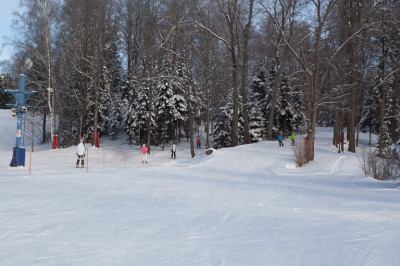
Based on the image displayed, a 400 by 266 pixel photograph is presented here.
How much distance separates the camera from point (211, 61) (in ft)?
103

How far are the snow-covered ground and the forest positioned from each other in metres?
10.5

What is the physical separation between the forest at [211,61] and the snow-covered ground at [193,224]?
10.5 metres

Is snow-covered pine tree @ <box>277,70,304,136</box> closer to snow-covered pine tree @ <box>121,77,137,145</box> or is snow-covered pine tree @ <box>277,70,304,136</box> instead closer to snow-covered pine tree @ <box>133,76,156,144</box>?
snow-covered pine tree @ <box>133,76,156,144</box>

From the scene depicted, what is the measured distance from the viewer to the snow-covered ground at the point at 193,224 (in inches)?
172

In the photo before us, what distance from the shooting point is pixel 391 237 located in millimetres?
5152

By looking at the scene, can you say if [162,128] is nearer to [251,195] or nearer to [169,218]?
[251,195]

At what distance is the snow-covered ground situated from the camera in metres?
4.37

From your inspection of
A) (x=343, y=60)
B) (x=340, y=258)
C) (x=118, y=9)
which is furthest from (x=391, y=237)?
(x=118, y=9)

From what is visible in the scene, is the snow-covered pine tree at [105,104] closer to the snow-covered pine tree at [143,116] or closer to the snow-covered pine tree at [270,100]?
the snow-covered pine tree at [143,116]

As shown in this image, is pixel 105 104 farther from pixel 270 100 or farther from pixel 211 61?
pixel 270 100

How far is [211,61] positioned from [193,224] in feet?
87.4

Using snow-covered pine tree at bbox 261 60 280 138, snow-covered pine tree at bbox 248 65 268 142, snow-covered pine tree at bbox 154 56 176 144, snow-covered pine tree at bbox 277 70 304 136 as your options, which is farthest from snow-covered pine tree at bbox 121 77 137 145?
snow-covered pine tree at bbox 277 70 304 136

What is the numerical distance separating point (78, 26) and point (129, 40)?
9009 millimetres

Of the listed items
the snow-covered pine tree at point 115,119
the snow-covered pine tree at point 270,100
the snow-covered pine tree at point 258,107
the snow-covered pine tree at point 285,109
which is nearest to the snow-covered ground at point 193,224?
the snow-covered pine tree at point 258,107
